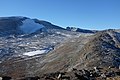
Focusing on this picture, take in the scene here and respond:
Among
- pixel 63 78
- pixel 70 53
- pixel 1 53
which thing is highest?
pixel 63 78

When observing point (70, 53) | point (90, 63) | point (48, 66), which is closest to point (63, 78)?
point (90, 63)

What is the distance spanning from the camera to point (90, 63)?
285 ft

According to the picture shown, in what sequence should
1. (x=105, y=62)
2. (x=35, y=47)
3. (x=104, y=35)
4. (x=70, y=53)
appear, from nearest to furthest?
(x=105, y=62), (x=70, y=53), (x=104, y=35), (x=35, y=47)


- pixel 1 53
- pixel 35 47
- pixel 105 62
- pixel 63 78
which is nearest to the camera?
pixel 63 78

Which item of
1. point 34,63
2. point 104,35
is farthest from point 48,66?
point 104,35

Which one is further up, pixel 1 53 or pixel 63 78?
pixel 63 78

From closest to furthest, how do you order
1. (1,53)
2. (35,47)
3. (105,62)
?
(105,62) → (1,53) → (35,47)

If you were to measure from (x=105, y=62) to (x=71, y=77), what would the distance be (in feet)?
124

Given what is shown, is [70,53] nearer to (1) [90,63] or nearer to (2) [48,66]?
(2) [48,66]

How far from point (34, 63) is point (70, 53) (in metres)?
15.1

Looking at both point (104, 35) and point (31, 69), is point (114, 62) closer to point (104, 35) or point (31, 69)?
point (31, 69)

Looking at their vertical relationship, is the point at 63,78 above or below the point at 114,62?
above

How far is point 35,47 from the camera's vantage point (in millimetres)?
164875

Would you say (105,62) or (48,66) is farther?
(48,66)
